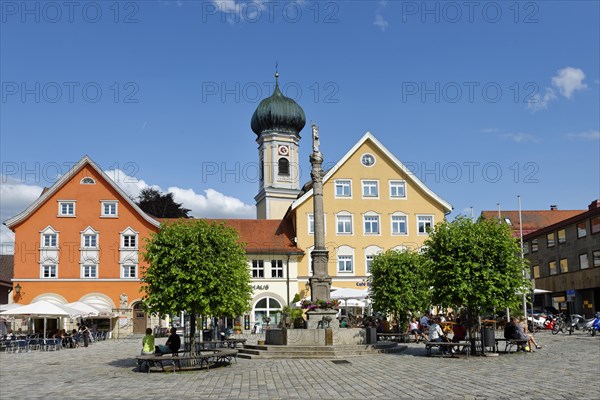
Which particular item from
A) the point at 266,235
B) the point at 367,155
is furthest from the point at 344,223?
the point at 266,235

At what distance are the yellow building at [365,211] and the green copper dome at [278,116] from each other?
770 inches

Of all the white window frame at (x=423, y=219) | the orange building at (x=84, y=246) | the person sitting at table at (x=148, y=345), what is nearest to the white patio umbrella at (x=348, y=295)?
the white window frame at (x=423, y=219)

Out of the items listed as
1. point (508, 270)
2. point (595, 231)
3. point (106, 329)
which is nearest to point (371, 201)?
point (595, 231)

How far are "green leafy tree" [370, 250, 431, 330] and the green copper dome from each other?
38099 millimetres

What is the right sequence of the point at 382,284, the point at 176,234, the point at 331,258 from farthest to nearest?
the point at 331,258, the point at 382,284, the point at 176,234

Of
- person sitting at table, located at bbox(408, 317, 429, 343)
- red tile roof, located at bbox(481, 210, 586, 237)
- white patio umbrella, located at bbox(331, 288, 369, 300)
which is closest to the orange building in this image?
white patio umbrella, located at bbox(331, 288, 369, 300)

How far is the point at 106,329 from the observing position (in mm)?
46531

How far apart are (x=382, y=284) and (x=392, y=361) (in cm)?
1293

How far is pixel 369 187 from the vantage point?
169ft

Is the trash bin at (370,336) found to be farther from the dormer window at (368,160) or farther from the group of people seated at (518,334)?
the dormer window at (368,160)

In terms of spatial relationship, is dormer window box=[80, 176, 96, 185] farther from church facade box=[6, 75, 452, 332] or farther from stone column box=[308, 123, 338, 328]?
stone column box=[308, 123, 338, 328]

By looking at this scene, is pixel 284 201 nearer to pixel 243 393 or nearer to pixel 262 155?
pixel 262 155

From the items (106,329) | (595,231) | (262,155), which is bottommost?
(106,329)

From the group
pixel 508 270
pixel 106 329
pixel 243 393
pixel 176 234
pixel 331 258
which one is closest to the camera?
pixel 243 393
